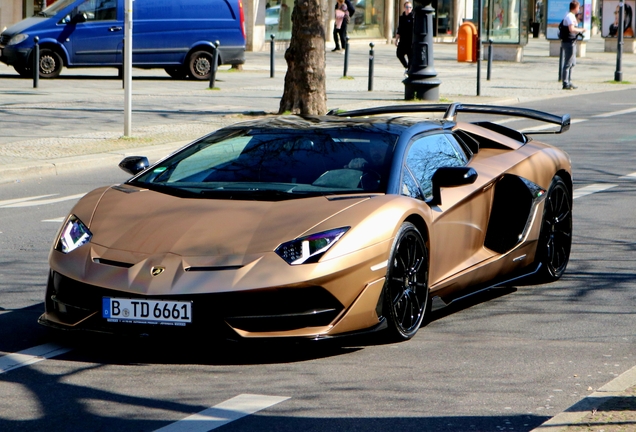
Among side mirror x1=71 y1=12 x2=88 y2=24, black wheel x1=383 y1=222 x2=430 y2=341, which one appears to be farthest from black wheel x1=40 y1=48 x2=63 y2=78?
black wheel x1=383 y1=222 x2=430 y2=341

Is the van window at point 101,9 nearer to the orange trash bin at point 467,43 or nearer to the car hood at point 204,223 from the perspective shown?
the orange trash bin at point 467,43

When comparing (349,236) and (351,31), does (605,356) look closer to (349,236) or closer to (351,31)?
(349,236)

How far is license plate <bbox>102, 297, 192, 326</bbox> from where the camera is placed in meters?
5.45

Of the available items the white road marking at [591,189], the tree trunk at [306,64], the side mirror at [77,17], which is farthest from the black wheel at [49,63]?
the white road marking at [591,189]

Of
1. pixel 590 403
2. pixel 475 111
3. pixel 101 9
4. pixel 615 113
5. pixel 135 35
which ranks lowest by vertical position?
pixel 590 403

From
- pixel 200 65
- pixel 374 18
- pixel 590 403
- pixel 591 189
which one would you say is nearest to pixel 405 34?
pixel 200 65

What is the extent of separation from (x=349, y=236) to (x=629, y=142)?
1283 centimetres

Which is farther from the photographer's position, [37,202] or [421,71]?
[421,71]

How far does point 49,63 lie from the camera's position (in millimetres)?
27344

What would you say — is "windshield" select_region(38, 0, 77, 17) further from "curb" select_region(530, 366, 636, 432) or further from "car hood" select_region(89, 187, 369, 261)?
"curb" select_region(530, 366, 636, 432)

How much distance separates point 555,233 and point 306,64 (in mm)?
12386

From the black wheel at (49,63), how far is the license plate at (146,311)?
2266 cm

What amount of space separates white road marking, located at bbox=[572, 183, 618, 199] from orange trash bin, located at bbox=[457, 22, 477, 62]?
26866 mm

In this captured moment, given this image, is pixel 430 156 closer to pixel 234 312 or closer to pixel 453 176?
pixel 453 176
